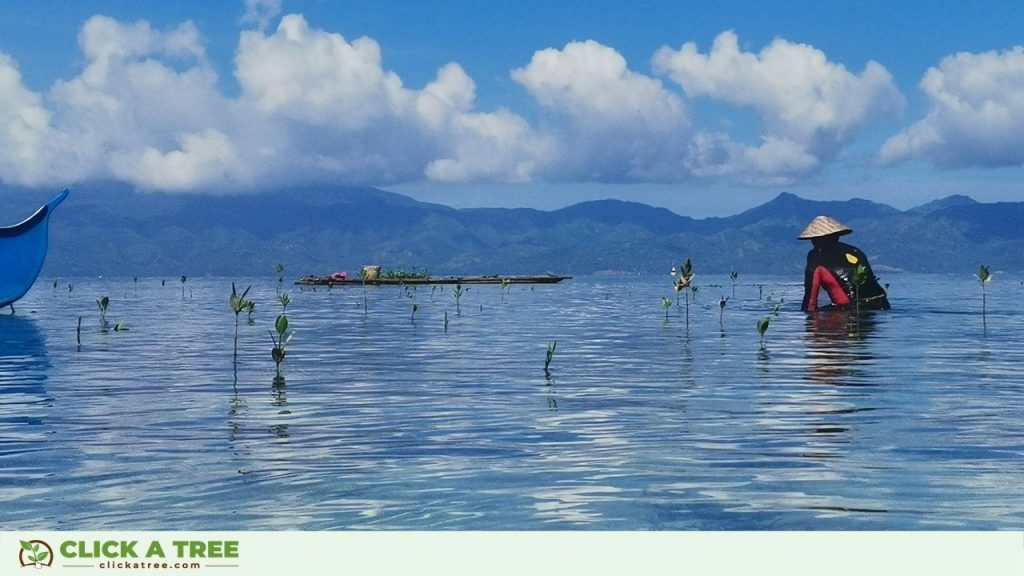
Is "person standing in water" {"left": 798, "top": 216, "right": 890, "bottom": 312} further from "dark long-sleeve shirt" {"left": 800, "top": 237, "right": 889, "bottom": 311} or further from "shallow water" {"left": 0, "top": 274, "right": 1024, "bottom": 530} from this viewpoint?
"shallow water" {"left": 0, "top": 274, "right": 1024, "bottom": 530}

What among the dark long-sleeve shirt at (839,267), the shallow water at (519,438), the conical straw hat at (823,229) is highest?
the conical straw hat at (823,229)

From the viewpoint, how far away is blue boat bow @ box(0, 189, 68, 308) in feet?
178

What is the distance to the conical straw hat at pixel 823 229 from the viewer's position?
4181 centimetres

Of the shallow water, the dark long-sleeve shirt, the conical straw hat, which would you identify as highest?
the conical straw hat

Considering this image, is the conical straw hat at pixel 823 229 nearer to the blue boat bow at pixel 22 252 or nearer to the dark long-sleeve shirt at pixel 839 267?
the dark long-sleeve shirt at pixel 839 267

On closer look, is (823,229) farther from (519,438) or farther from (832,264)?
(519,438)

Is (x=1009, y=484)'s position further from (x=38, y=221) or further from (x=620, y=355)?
(x=38, y=221)

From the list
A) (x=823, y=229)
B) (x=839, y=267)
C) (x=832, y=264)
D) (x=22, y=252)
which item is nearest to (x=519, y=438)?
(x=823, y=229)
